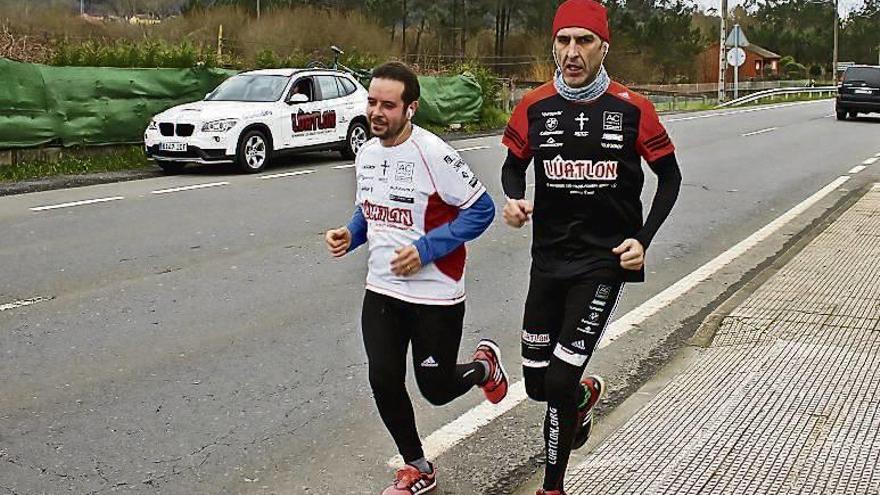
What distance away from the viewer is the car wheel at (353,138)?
64.1 feet

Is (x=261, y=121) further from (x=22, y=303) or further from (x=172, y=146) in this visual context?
(x=22, y=303)

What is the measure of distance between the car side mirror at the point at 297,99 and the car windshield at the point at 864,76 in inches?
870

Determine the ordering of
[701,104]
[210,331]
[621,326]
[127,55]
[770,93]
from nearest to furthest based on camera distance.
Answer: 1. [210,331]
2. [621,326]
3. [127,55]
4. [701,104]
5. [770,93]

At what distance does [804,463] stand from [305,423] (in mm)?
2282

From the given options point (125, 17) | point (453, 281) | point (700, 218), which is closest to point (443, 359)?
point (453, 281)

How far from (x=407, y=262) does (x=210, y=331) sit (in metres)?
3.34

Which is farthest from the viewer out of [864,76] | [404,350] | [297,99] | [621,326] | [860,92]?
[864,76]

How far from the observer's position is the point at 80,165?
1750 cm

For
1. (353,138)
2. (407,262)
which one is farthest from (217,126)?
(407,262)

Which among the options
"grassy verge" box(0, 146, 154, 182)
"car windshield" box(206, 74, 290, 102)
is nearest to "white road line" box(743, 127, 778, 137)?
"car windshield" box(206, 74, 290, 102)

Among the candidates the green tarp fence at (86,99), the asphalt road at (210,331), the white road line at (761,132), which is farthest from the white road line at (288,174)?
the white road line at (761,132)

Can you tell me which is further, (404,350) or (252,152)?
(252,152)

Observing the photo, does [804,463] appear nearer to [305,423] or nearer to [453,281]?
[453,281]

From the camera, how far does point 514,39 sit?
7056 cm
